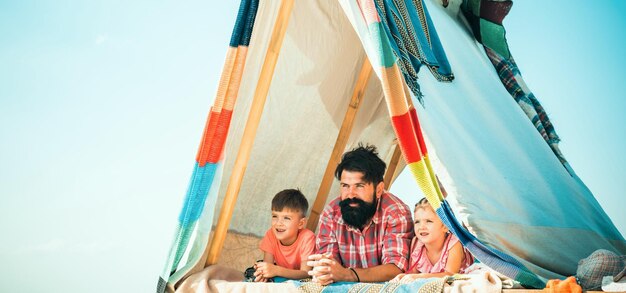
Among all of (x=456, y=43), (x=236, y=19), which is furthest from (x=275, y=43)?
(x=456, y=43)

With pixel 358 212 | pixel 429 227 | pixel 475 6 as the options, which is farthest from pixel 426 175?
pixel 475 6

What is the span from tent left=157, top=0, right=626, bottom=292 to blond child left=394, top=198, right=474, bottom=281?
15.0 inches

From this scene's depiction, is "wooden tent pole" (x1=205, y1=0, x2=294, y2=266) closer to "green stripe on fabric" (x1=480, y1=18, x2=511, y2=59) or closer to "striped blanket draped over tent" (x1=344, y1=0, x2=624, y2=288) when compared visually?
"striped blanket draped over tent" (x1=344, y1=0, x2=624, y2=288)

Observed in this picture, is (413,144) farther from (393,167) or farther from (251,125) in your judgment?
(393,167)

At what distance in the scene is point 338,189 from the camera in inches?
173

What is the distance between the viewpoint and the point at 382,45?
2.81 meters

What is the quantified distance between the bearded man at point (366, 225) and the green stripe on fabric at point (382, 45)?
34.3 inches

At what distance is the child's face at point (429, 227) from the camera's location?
10.0 ft

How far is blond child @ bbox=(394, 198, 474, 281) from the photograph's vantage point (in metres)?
2.96

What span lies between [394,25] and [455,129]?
568mm

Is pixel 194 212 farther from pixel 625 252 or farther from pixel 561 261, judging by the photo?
pixel 625 252

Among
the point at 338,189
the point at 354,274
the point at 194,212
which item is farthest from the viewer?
the point at 338,189

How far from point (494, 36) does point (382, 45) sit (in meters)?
1.41

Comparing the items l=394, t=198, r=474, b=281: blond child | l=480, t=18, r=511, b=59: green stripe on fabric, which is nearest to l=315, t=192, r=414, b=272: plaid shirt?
l=394, t=198, r=474, b=281: blond child
